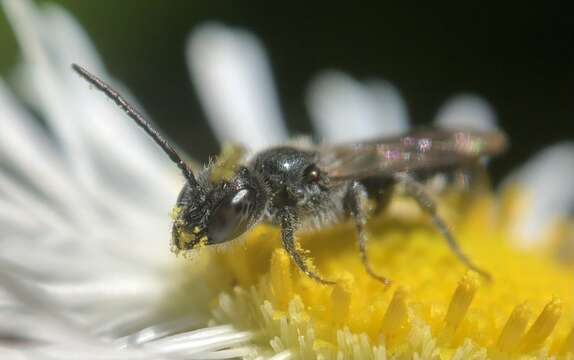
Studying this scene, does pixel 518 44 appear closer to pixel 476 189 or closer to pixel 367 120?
pixel 367 120

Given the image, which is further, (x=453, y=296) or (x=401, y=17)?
(x=401, y=17)

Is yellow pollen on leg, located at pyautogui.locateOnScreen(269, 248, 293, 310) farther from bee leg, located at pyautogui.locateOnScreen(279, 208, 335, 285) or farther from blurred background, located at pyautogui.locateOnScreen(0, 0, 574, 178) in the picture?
blurred background, located at pyautogui.locateOnScreen(0, 0, 574, 178)

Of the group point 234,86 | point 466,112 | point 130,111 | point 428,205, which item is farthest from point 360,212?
point 466,112

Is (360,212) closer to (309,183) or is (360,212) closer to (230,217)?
(309,183)

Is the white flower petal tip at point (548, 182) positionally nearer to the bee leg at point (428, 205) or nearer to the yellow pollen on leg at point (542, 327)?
the bee leg at point (428, 205)

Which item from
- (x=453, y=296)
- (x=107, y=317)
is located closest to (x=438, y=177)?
(x=453, y=296)
